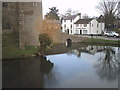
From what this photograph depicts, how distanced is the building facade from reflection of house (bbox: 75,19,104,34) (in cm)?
2416

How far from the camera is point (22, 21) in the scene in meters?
25.3

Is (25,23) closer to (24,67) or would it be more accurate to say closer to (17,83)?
(24,67)

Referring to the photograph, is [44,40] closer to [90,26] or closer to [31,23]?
[31,23]

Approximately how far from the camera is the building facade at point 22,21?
82.2 ft

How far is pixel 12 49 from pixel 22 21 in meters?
4.40

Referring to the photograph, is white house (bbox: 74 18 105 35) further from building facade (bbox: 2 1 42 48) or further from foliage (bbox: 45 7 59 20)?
building facade (bbox: 2 1 42 48)

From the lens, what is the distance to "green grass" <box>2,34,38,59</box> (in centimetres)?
2156

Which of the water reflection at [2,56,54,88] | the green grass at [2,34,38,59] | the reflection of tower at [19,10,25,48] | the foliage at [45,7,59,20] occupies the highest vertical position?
the foliage at [45,7,59,20]

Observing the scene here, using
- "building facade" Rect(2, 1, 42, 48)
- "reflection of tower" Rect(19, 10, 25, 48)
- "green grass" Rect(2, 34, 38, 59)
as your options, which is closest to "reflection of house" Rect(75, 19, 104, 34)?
"building facade" Rect(2, 1, 42, 48)

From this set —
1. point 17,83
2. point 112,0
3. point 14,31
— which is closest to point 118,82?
point 17,83

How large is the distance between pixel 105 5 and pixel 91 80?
1484 inches

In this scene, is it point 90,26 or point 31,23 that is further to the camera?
point 90,26

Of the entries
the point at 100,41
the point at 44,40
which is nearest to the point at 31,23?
the point at 44,40

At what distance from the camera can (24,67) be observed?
17.5 metres
